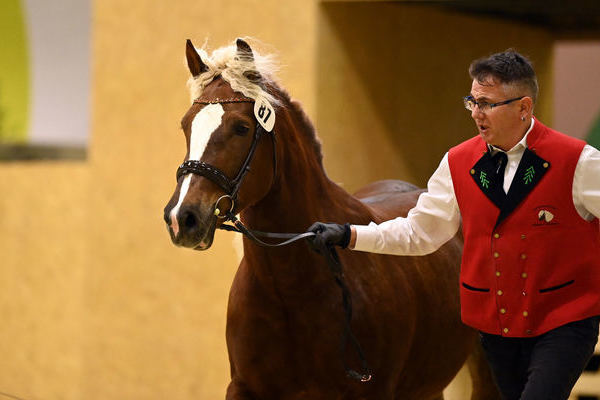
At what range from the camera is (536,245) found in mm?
2828

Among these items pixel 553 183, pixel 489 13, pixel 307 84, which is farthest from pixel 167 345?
pixel 553 183

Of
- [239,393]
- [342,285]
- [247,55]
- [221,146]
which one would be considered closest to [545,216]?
[342,285]

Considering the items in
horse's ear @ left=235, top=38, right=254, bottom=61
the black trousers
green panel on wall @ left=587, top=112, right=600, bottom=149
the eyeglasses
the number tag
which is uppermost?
green panel on wall @ left=587, top=112, right=600, bottom=149

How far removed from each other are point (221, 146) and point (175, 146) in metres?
3.65

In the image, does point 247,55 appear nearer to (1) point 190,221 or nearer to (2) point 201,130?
(2) point 201,130

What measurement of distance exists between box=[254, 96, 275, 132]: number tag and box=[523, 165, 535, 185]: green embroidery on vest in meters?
0.85

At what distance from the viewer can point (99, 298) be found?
23.5ft

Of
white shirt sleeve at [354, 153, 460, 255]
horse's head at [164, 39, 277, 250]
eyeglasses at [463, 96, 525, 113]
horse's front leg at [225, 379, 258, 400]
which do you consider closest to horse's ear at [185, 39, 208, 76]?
horse's head at [164, 39, 277, 250]

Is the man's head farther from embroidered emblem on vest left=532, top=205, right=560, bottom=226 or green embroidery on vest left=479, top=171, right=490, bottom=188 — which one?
embroidered emblem on vest left=532, top=205, right=560, bottom=226

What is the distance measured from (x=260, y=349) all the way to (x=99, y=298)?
4086 millimetres

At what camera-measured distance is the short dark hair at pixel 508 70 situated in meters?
2.84

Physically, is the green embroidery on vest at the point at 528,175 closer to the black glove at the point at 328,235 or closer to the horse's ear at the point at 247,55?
the black glove at the point at 328,235

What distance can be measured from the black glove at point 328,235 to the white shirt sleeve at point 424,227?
0.15 ft

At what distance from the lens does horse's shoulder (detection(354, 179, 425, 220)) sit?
4.17m
